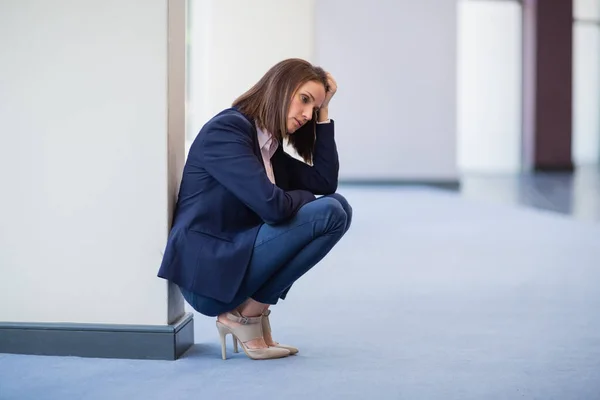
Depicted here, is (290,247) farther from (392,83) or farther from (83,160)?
(392,83)

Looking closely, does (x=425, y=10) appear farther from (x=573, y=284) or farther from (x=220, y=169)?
(x=220, y=169)

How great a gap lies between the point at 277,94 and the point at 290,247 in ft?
1.56

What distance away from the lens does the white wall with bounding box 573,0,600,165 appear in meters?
16.1

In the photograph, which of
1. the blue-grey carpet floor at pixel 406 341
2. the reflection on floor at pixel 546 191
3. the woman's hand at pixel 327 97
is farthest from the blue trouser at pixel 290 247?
the reflection on floor at pixel 546 191

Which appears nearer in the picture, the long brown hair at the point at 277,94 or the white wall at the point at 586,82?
the long brown hair at the point at 277,94

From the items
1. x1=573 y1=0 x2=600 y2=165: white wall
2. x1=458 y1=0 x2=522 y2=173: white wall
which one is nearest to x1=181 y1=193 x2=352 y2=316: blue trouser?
x1=458 y1=0 x2=522 y2=173: white wall

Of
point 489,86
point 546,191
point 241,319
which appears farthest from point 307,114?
point 489,86

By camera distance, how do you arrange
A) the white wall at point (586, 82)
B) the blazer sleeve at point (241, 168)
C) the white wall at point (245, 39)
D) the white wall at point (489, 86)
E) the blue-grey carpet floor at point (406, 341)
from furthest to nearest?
the white wall at point (586, 82), the white wall at point (489, 86), the white wall at point (245, 39), the blazer sleeve at point (241, 168), the blue-grey carpet floor at point (406, 341)

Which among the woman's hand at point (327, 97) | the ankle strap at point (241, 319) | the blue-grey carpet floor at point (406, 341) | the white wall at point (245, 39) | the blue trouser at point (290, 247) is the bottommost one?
the blue-grey carpet floor at point (406, 341)

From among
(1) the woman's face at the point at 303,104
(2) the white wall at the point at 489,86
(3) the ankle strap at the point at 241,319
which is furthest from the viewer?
(2) the white wall at the point at 489,86

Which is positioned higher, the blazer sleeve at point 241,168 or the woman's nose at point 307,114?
the woman's nose at point 307,114

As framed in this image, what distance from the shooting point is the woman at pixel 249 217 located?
7.93 feet

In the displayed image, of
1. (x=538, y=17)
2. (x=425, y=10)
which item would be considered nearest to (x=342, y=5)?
(x=425, y=10)

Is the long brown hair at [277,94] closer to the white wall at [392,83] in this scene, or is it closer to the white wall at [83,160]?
the white wall at [83,160]
